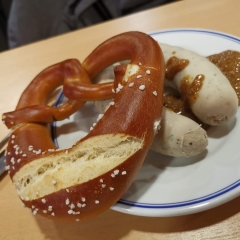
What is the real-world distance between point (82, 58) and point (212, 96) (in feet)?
1.94

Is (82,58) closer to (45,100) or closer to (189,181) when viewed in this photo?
(45,100)

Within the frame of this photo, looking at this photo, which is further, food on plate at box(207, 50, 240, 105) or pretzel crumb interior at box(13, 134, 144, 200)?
food on plate at box(207, 50, 240, 105)

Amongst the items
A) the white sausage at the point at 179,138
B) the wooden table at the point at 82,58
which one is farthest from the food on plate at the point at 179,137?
the wooden table at the point at 82,58

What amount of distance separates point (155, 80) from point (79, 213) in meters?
0.31

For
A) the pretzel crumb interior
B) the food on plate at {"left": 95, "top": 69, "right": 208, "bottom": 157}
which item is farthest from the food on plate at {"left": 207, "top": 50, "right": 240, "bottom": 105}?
the pretzel crumb interior

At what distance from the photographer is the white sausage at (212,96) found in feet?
2.33

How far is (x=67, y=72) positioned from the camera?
87 cm

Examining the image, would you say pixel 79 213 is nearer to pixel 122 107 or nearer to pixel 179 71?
pixel 122 107

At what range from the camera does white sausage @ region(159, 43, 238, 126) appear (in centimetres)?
71

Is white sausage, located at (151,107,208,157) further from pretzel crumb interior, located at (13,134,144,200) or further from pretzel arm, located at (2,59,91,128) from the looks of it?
pretzel arm, located at (2,59,91,128)

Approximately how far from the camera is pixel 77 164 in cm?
65

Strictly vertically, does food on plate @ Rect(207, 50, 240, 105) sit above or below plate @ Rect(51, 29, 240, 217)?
above

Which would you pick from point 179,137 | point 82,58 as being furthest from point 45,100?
point 179,137

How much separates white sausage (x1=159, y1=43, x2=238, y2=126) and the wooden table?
19 cm
